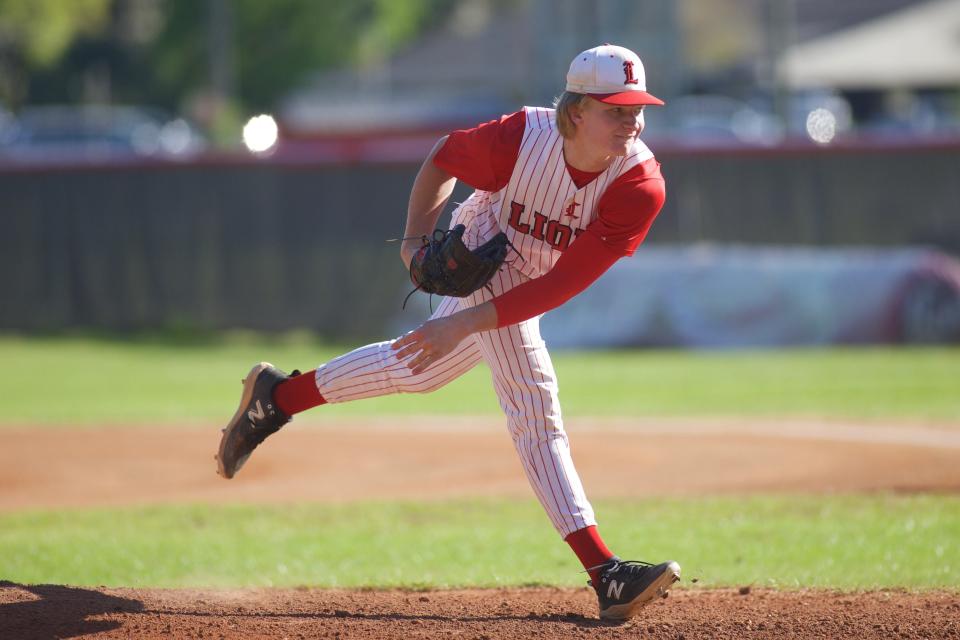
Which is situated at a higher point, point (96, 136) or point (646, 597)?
point (96, 136)

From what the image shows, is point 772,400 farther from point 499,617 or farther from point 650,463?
point 499,617

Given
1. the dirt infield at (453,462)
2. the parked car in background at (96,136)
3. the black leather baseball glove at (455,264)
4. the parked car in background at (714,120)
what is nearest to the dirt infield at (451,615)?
the black leather baseball glove at (455,264)

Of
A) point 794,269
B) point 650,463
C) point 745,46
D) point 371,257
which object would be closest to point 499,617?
point 650,463

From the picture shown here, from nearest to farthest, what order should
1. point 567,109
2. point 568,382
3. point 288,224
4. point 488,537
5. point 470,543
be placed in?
point 567,109, point 470,543, point 488,537, point 568,382, point 288,224

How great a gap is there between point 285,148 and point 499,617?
16.4 metres

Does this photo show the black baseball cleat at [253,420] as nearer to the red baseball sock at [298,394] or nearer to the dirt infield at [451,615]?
the red baseball sock at [298,394]

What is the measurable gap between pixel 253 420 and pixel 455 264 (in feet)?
3.58

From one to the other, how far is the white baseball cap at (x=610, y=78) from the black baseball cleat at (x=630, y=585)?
154cm

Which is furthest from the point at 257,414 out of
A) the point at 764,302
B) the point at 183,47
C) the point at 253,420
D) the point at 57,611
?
the point at 183,47

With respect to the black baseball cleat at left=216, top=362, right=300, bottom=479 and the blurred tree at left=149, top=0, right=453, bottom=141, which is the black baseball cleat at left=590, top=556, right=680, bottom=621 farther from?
the blurred tree at left=149, top=0, right=453, bottom=141

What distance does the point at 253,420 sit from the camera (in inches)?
187

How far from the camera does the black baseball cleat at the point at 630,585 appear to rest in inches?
165

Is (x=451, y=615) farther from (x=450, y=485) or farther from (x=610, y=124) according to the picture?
(x=450, y=485)

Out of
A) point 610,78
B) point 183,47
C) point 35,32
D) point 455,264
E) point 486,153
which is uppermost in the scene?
point 35,32
